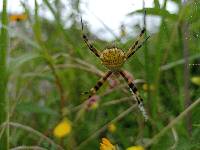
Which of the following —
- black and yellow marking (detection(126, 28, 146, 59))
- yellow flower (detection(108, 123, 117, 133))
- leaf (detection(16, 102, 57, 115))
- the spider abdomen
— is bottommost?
yellow flower (detection(108, 123, 117, 133))

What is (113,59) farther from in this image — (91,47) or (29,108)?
(29,108)

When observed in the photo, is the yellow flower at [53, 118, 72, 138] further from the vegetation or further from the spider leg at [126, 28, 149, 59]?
the spider leg at [126, 28, 149, 59]

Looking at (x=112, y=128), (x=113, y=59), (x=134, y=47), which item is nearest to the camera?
(x=113, y=59)

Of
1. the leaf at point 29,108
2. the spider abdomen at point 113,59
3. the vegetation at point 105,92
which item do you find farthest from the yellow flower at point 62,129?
the spider abdomen at point 113,59

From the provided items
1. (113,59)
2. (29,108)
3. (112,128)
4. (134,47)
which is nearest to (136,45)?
(134,47)

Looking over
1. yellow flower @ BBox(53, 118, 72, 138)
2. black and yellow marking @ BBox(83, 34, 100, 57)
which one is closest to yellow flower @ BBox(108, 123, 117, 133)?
yellow flower @ BBox(53, 118, 72, 138)
